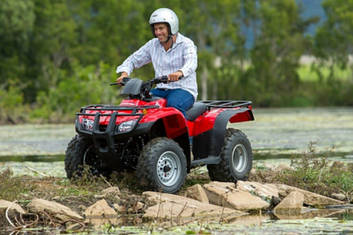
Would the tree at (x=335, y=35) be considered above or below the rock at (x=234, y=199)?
above

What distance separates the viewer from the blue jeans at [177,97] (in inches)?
376

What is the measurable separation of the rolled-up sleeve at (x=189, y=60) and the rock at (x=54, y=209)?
2.03m

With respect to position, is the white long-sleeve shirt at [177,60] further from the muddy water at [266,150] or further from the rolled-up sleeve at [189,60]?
the muddy water at [266,150]

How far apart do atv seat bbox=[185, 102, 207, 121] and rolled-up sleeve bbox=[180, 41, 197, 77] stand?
485 mm

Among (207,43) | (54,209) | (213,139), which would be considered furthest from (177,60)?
(207,43)

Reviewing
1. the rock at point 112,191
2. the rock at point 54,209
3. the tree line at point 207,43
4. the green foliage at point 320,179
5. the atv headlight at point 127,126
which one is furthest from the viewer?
the tree line at point 207,43

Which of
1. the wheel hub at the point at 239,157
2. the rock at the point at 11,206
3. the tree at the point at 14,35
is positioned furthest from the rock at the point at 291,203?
the tree at the point at 14,35

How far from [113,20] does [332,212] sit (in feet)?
181

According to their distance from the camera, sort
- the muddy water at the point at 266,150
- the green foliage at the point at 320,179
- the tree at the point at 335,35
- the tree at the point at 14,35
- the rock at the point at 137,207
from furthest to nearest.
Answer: the tree at the point at 335,35
the tree at the point at 14,35
the green foliage at the point at 320,179
the rock at the point at 137,207
the muddy water at the point at 266,150

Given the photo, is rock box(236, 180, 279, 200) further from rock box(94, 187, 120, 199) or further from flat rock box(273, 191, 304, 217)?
rock box(94, 187, 120, 199)

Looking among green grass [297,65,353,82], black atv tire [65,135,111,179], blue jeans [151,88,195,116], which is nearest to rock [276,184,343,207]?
blue jeans [151,88,195,116]

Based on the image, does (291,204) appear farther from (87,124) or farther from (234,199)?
(87,124)

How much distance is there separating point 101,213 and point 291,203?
208 cm

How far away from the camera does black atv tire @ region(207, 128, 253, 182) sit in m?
10.2
